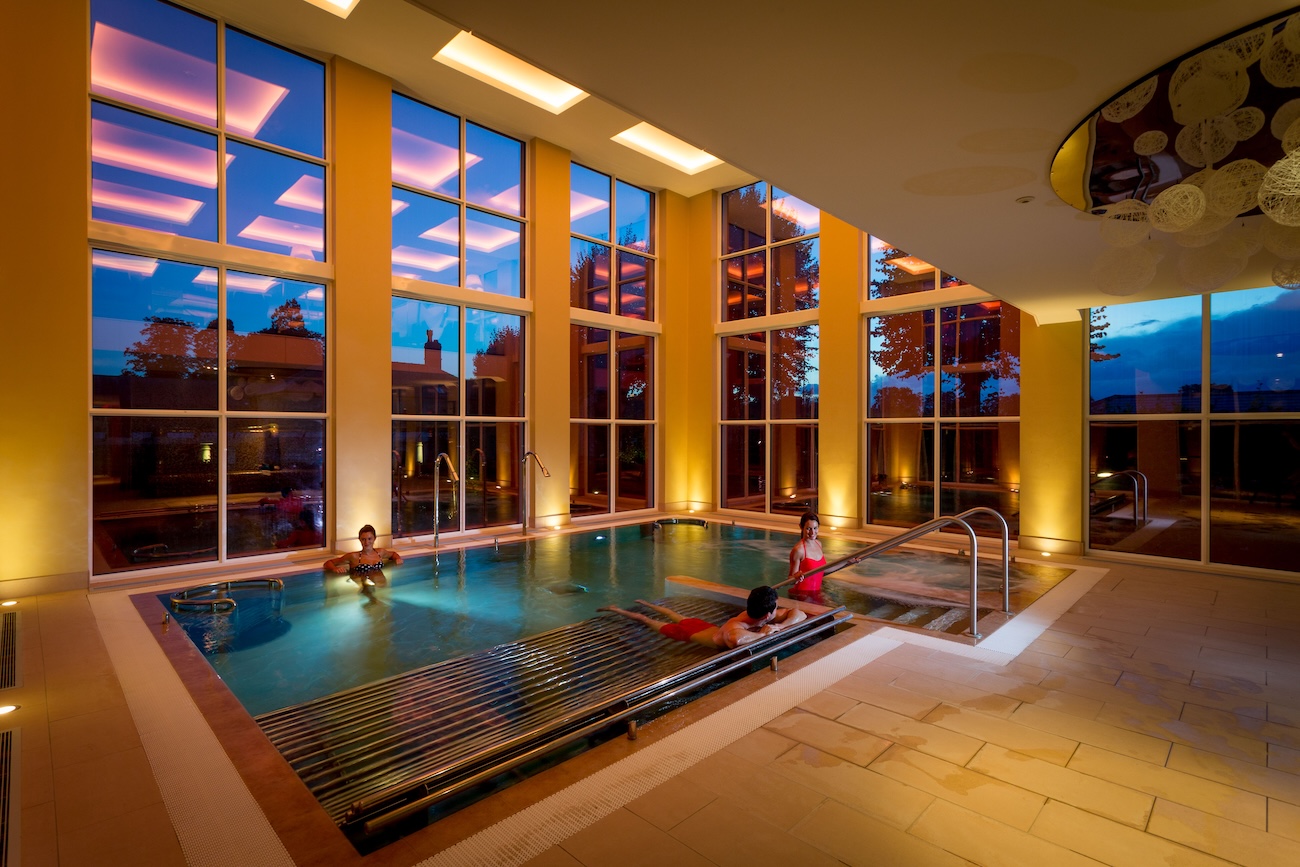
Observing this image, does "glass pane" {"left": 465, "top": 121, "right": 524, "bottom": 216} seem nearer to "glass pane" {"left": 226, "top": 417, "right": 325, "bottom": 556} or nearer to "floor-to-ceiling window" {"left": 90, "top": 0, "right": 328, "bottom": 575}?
"floor-to-ceiling window" {"left": 90, "top": 0, "right": 328, "bottom": 575}

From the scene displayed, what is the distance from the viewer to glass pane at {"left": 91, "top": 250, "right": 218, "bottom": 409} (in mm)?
6176

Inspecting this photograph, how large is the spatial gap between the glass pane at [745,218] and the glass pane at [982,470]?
4827mm

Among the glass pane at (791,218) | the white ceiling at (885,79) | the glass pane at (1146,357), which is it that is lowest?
the glass pane at (1146,357)

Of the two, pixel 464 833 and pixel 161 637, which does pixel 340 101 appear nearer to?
pixel 161 637

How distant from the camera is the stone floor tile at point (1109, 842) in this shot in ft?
6.83

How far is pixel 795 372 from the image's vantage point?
1067 centimetres

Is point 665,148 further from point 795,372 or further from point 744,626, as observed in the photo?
point 744,626

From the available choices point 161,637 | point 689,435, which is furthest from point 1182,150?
point 689,435

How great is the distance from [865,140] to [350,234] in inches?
261

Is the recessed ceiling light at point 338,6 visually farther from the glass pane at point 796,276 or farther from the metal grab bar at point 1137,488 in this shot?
the metal grab bar at point 1137,488

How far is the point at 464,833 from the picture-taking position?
87.0 inches

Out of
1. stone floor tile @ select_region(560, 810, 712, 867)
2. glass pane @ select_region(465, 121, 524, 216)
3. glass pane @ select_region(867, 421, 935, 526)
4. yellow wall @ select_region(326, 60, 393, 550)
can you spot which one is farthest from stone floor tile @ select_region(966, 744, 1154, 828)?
glass pane @ select_region(465, 121, 524, 216)

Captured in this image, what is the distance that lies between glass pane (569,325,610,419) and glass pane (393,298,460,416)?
199 cm

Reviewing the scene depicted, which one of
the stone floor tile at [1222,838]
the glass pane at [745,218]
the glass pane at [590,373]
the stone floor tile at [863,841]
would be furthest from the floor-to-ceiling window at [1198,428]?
the glass pane at [590,373]
